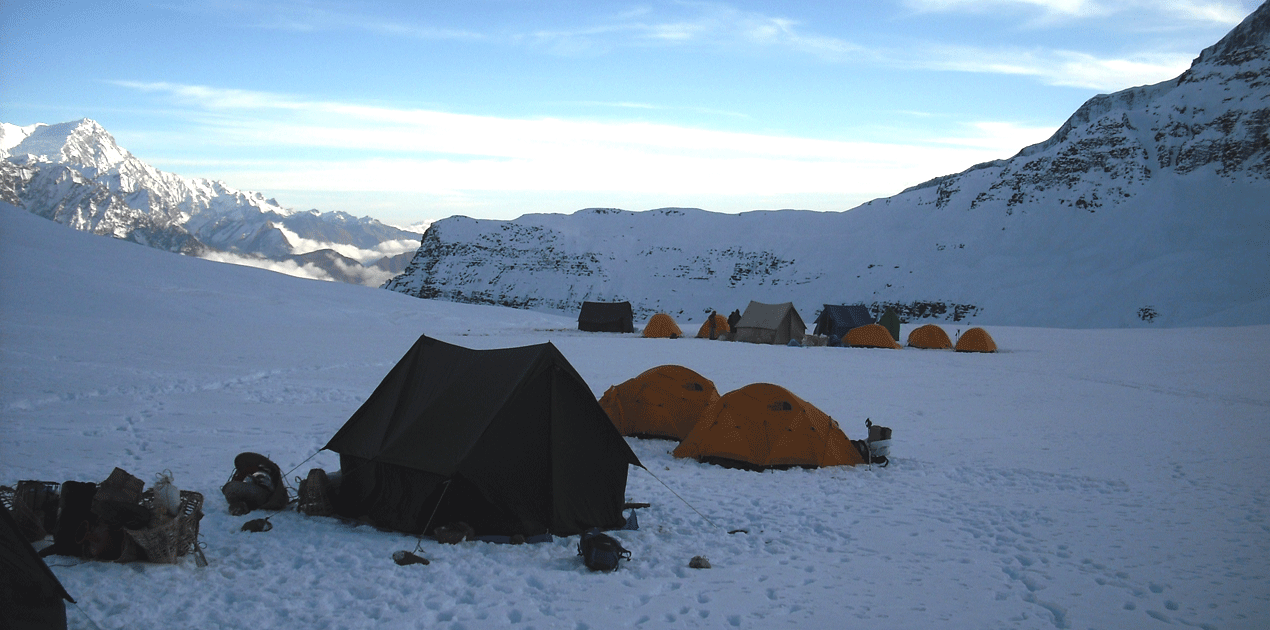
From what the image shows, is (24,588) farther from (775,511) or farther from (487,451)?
(775,511)

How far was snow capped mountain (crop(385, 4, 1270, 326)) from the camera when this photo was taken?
57219mm

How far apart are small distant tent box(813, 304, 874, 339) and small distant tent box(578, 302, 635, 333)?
11.4 m

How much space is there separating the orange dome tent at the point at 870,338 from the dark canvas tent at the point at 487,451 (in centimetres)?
2719

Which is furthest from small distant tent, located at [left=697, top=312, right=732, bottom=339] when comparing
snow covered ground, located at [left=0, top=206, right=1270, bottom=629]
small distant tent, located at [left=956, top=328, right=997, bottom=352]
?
snow covered ground, located at [left=0, top=206, right=1270, bottom=629]

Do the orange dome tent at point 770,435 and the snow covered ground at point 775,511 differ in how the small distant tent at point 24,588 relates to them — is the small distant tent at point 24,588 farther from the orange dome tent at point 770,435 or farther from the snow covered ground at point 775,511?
the orange dome tent at point 770,435

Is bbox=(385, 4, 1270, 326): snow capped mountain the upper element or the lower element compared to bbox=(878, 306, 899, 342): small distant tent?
upper

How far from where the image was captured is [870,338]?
33906 mm

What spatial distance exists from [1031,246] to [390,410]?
237 ft

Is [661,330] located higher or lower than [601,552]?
higher

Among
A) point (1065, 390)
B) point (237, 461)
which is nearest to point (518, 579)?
point (237, 461)

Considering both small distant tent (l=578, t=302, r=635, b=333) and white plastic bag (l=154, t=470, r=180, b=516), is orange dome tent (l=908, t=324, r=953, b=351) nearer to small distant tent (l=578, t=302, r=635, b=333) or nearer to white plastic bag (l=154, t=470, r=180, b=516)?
small distant tent (l=578, t=302, r=635, b=333)

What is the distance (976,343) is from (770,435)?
24.0m

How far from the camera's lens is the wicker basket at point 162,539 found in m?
6.36

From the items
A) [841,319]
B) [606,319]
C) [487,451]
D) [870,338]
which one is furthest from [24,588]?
[606,319]
